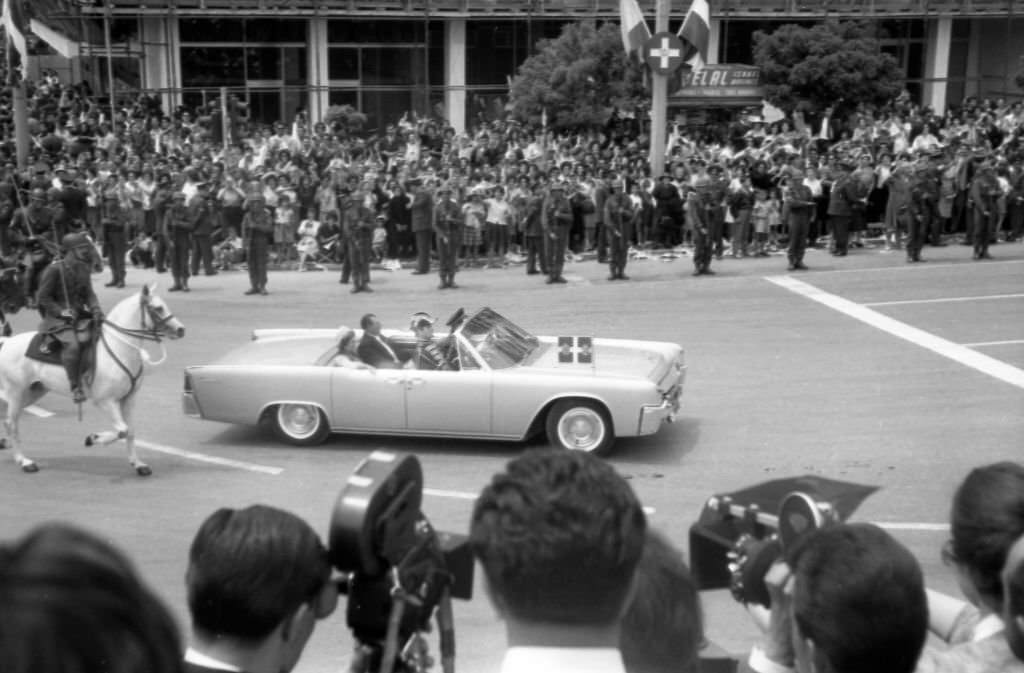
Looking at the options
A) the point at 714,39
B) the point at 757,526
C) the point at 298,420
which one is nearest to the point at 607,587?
the point at 757,526

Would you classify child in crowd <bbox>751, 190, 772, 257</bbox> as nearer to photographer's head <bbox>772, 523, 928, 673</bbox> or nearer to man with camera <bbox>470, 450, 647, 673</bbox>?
photographer's head <bbox>772, 523, 928, 673</bbox>

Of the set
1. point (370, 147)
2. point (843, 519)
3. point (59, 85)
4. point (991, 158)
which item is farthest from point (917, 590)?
point (59, 85)

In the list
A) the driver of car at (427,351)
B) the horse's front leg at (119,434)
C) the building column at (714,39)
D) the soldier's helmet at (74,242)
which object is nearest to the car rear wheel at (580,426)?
the driver of car at (427,351)

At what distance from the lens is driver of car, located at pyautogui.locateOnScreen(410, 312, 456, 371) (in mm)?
12195

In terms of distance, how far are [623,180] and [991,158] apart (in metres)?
7.44

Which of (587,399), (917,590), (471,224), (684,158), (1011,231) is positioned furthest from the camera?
(684,158)

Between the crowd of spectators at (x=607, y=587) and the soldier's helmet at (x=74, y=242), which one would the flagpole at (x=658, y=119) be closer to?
the soldier's helmet at (x=74, y=242)

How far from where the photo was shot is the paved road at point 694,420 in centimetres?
1019

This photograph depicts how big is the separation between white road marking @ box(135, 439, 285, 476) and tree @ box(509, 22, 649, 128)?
23.0 m

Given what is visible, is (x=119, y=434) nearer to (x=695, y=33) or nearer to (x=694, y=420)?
(x=694, y=420)

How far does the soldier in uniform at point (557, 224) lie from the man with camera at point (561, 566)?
63.8ft

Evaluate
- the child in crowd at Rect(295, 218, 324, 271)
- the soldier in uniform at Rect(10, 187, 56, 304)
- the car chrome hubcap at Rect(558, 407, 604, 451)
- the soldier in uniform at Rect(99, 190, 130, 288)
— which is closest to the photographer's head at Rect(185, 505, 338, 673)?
the car chrome hubcap at Rect(558, 407, 604, 451)

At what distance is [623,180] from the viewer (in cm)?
2403

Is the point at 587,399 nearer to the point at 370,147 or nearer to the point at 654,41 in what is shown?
the point at 654,41
